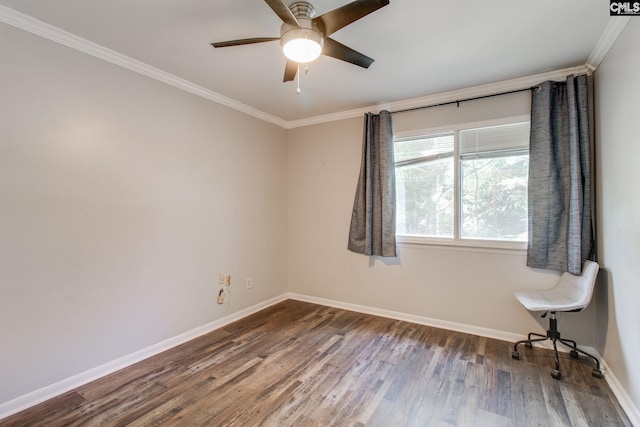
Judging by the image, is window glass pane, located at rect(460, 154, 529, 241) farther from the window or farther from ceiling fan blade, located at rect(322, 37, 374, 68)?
ceiling fan blade, located at rect(322, 37, 374, 68)

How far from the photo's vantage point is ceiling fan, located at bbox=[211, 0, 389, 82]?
5.05 ft

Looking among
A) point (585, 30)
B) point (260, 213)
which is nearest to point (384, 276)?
point (260, 213)

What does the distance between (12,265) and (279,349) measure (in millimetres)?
2026

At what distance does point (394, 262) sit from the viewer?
3578mm

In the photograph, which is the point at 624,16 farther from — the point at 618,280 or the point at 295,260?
the point at 295,260

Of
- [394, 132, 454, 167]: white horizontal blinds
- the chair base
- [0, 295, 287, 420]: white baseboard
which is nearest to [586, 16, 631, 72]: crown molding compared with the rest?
[394, 132, 454, 167]: white horizontal blinds

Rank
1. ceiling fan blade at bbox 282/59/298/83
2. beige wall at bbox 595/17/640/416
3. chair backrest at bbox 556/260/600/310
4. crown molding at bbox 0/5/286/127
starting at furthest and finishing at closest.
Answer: chair backrest at bbox 556/260/600/310
ceiling fan blade at bbox 282/59/298/83
crown molding at bbox 0/5/286/127
beige wall at bbox 595/17/640/416

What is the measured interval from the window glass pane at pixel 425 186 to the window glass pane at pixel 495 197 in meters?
0.16

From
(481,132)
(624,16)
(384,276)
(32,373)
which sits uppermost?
(624,16)

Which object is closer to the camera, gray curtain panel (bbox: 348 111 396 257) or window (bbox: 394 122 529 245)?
window (bbox: 394 122 529 245)

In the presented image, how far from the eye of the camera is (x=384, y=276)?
12.0 feet

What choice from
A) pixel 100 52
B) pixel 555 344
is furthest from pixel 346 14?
pixel 555 344

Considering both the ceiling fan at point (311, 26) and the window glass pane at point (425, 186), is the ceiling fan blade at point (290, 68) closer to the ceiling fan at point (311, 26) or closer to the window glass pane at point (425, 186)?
the ceiling fan at point (311, 26)

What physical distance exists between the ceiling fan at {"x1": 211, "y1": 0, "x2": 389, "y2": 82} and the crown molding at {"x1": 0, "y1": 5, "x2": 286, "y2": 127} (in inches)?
43.5
